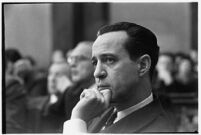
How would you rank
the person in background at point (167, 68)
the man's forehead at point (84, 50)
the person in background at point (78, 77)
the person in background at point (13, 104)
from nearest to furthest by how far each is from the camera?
the person in background at point (78, 77) < the person in background at point (13, 104) < the man's forehead at point (84, 50) < the person in background at point (167, 68)

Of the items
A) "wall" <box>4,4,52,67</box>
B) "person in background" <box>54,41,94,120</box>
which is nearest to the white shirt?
"person in background" <box>54,41,94,120</box>

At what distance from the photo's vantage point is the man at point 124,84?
180cm

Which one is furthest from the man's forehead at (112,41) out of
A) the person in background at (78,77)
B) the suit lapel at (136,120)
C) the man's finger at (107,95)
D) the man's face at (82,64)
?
the man's face at (82,64)

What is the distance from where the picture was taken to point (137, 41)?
1.80m

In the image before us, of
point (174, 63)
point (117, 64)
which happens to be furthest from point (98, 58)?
point (174, 63)

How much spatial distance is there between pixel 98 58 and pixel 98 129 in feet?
1.09

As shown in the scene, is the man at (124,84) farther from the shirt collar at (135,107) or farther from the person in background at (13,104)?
the person in background at (13,104)

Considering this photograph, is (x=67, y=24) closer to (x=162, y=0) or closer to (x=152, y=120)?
(x=162, y=0)

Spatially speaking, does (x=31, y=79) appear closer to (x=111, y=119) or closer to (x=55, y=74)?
(x=55, y=74)

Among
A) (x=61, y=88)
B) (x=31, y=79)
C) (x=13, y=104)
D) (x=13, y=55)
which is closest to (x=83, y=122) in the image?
(x=13, y=104)

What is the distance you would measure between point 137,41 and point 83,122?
Result: 399mm

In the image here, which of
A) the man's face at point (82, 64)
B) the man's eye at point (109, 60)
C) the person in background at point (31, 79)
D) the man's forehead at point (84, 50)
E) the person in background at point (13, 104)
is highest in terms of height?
the man's eye at point (109, 60)

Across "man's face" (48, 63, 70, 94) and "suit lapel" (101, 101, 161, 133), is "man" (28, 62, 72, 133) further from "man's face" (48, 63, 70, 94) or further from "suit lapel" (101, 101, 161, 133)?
"suit lapel" (101, 101, 161, 133)

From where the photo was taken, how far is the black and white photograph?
5.96ft
